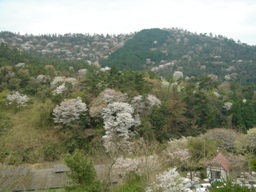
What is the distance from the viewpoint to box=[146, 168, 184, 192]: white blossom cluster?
15812 mm

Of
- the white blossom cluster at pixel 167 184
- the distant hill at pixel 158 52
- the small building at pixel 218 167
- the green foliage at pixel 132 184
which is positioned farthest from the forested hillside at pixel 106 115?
the distant hill at pixel 158 52

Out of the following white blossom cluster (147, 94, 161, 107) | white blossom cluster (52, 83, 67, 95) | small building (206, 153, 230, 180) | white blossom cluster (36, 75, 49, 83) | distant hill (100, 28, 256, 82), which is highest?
distant hill (100, 28, 256, 82)

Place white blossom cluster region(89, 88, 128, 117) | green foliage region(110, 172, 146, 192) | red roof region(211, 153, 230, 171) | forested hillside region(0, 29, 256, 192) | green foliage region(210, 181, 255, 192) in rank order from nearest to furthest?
green foliage region(210, 181, 255, 192) → green foliage region(110, 172, 146, 192) → red roof region(211, 153, 230, 171) → forested hillside region(0, 29, 256, 192) → white blossom cluster region(89, 88, 128, 117)

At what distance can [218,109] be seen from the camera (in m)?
37.2

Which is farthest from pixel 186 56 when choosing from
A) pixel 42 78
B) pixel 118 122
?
pixel 118 122

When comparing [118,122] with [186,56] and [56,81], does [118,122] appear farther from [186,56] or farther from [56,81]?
[186,56]

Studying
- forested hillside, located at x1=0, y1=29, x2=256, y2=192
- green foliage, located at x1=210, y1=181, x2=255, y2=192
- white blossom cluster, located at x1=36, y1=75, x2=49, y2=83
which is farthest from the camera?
white blossom cluster, located at x1=36, y1=75, x2=49, y2=83

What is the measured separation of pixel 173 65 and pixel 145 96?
49.6m

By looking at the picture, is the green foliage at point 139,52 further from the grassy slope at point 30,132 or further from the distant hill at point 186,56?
the grassy slope at point 30,132

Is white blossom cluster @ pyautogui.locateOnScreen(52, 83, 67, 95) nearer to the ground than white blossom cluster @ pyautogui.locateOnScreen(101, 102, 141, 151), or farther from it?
farther from it

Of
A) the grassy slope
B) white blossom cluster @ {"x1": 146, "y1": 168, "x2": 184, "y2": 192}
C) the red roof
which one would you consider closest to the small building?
the red roof

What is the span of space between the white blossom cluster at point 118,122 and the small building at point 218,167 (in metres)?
6.68

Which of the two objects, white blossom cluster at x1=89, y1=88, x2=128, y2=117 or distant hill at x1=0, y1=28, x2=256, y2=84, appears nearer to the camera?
white blossom cluster at x1=89, y1=88, x2=128, y2=117

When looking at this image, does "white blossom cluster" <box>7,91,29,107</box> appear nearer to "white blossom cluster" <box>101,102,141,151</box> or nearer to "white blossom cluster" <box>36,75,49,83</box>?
"white blossom cluster" <box>36,75,49,83</box>
